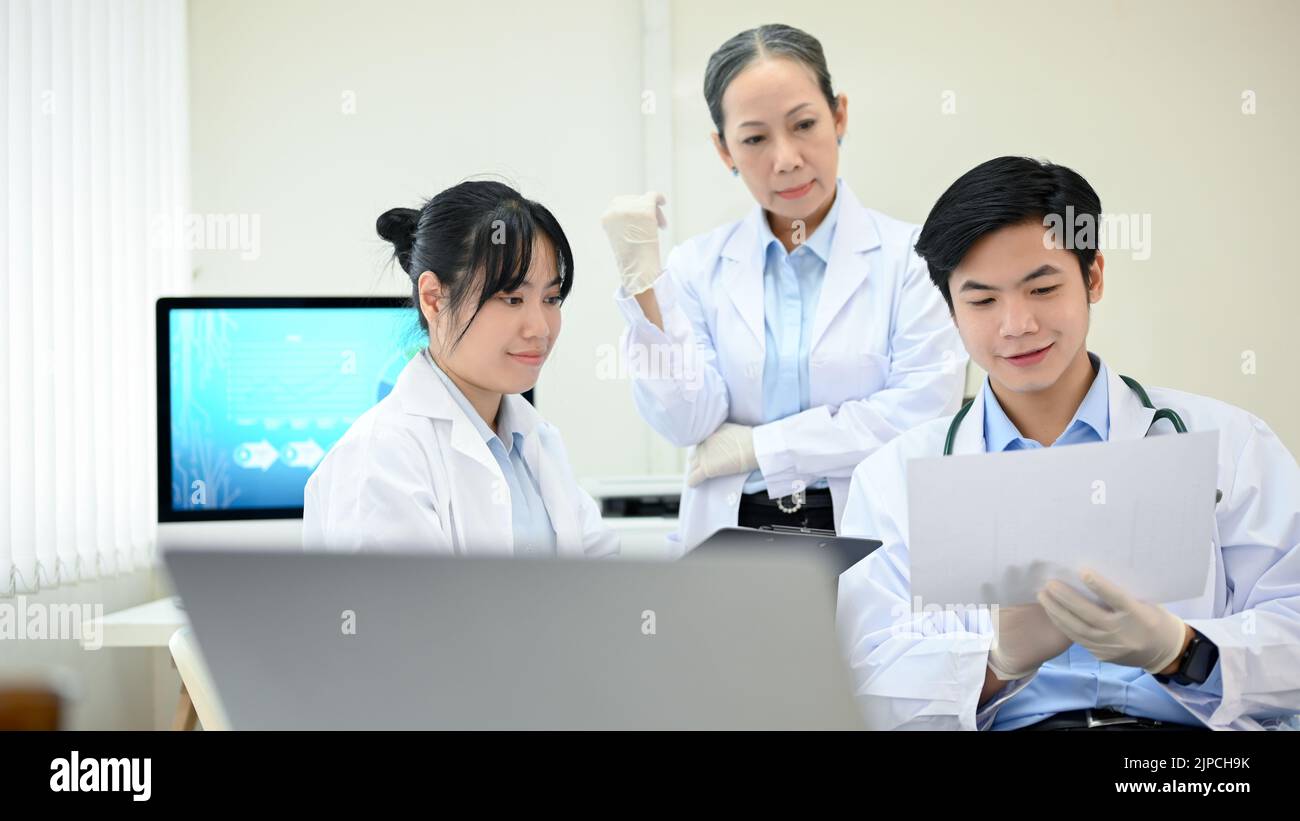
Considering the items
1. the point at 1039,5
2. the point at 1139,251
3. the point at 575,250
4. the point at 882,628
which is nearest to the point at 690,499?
the point at 882,628

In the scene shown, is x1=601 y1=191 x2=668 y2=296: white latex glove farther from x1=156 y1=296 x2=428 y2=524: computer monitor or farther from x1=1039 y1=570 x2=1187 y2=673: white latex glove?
x1=1039 y1=570 x2=1187 y2=673: white latex glove

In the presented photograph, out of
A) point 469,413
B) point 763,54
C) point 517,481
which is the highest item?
point 763,54

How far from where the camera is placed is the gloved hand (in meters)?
1.91

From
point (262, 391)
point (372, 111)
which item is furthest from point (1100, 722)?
point (372, 111)

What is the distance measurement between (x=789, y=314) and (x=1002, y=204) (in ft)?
2.53

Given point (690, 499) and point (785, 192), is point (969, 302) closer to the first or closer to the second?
point (785, 192)

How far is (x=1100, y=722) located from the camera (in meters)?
1.13

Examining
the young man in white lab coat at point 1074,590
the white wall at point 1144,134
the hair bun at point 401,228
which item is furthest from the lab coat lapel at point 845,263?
the white wall at point 1144,134

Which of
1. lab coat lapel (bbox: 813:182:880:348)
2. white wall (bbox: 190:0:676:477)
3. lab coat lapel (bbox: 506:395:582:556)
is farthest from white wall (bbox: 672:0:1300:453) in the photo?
lab coat lapel (bbox: 506:395:582:556)

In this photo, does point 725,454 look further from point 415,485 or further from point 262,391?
point 262,391

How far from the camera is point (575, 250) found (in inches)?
131

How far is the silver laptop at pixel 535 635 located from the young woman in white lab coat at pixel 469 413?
76 centimetres
